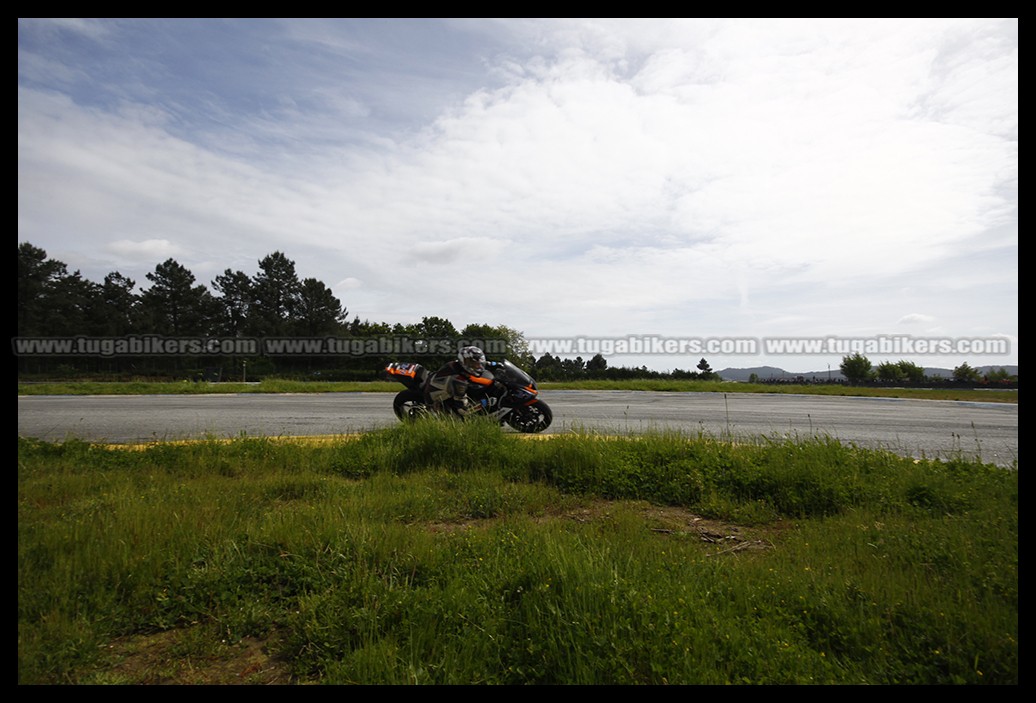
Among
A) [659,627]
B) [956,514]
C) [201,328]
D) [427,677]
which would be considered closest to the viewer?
[427,677]

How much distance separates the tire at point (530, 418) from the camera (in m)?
8.27

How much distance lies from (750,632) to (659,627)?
0.46m

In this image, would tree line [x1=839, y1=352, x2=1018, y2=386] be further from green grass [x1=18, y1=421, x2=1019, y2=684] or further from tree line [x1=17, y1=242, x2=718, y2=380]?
green grass [x1=18, y1=421, x2=1019, y2=684]

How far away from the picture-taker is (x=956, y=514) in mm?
4055

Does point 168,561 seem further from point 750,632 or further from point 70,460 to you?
point 70,460

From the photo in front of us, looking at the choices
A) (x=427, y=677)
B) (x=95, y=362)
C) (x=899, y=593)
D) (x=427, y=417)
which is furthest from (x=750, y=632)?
(x=95, y=362)

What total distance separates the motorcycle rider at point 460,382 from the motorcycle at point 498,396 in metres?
0.05

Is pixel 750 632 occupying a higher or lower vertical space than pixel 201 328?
lower

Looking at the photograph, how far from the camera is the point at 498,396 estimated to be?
8156 millimetres

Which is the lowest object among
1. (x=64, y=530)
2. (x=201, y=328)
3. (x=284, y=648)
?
(x=284, y=648)

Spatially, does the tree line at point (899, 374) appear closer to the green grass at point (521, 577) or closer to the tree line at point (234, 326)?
the tree line at point (234, 326)

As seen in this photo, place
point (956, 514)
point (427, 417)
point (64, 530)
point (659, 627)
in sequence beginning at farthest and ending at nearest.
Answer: point (427, 417) < point (956, 514) < point (64, 530) < point (659, 627)

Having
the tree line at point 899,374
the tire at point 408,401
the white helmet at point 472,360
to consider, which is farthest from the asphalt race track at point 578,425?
the tree line at point 899,374

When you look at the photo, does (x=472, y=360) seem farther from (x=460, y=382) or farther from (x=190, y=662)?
(x=190, y=662)
